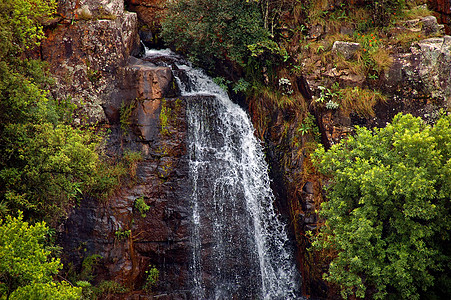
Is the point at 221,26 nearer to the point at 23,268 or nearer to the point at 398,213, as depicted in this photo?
the point at 398,213

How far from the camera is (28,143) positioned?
1145cm

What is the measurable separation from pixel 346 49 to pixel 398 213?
8.25m

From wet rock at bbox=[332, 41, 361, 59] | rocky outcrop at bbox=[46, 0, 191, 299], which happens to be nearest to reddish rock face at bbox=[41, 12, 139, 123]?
rocky outcrop at bbox=[46, 0, 191, 299]

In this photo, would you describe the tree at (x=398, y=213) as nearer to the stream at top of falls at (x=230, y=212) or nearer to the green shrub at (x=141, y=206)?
the stream at top of falls at (x=230, y=212)

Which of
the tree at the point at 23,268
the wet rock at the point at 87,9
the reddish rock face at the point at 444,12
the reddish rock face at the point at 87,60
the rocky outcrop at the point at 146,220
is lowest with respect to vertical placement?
the rocky outcrop at the point at 146,220

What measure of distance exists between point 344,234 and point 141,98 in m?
9.99

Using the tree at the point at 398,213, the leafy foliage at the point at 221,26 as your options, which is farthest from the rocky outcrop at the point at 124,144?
the tree at the point at 398,213

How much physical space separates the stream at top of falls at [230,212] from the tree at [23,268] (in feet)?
21.7

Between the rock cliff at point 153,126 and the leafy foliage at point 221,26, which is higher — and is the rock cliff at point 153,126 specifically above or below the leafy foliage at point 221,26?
below

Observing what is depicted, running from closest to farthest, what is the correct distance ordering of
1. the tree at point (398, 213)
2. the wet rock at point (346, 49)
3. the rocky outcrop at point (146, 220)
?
the tree at point (398, 213) < the rocky outcrop at point (146, 220) < the wet rock at point (346, 49)

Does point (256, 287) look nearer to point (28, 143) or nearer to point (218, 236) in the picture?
point (218, 236)

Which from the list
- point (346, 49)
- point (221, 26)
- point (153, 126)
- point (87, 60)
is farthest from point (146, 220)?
point (346, 49)

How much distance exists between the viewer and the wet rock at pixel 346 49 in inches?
653

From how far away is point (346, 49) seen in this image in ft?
54.5
